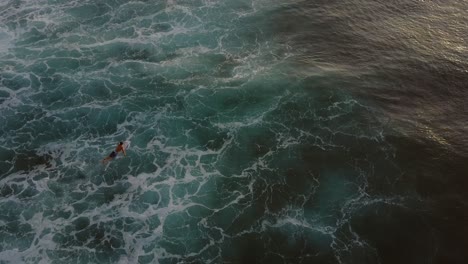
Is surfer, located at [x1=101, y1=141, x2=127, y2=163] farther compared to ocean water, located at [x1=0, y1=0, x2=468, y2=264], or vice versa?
surfer, located at [x1=101, y1=141, x2=127, y2=163]

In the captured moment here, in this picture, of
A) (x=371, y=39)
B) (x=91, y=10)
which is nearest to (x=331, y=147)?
(x=371, y=39)

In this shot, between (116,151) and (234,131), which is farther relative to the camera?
(234,131)

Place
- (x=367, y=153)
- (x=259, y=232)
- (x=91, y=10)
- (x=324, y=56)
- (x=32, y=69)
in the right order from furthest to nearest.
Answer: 1. (x=91, y=10)
2. (x=324, y=56)
3. (x=32, y=69)
4. (x=367, y=153)
5. (x=259, y=232)

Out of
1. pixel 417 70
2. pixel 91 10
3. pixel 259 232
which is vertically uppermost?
pixel 91 10

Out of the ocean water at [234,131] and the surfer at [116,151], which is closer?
the ocean water at [234,131]

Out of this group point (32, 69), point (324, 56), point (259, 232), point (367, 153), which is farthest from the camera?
point (324, 56)

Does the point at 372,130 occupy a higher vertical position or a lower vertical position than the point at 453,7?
lower

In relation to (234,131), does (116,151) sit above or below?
above

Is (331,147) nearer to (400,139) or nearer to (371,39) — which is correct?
(400,139)
